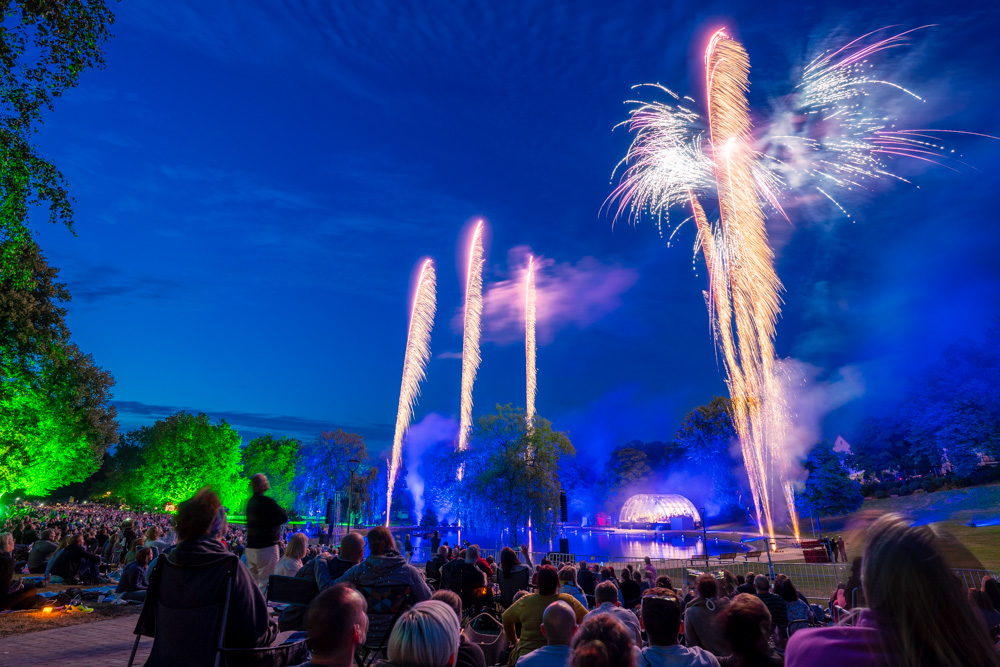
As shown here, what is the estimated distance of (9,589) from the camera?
945 centimetres

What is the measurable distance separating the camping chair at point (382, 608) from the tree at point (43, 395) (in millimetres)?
17654

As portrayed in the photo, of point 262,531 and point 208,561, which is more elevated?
point 262,531

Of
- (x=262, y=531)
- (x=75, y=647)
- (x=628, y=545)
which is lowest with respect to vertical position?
(x=75, y=647)

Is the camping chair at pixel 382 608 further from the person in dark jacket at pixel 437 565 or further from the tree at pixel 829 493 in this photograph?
the tree at pixel 829 493

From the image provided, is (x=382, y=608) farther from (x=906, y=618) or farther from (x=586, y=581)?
(x=586, y=581)

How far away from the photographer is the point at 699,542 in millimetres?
44438

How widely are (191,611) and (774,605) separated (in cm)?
699

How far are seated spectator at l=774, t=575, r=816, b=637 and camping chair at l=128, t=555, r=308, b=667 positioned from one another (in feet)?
20.4

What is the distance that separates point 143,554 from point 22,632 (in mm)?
2342

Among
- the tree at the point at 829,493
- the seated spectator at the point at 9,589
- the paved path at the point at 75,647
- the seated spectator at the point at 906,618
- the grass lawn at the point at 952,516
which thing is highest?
the tree at the point at 829,493

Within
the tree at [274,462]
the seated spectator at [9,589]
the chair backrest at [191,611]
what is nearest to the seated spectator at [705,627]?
the chair backrest at [191,611]

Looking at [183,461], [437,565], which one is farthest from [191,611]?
[183,461]

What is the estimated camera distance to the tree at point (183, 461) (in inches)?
2552

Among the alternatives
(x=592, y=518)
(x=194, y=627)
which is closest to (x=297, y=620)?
(x=194, y=627)
